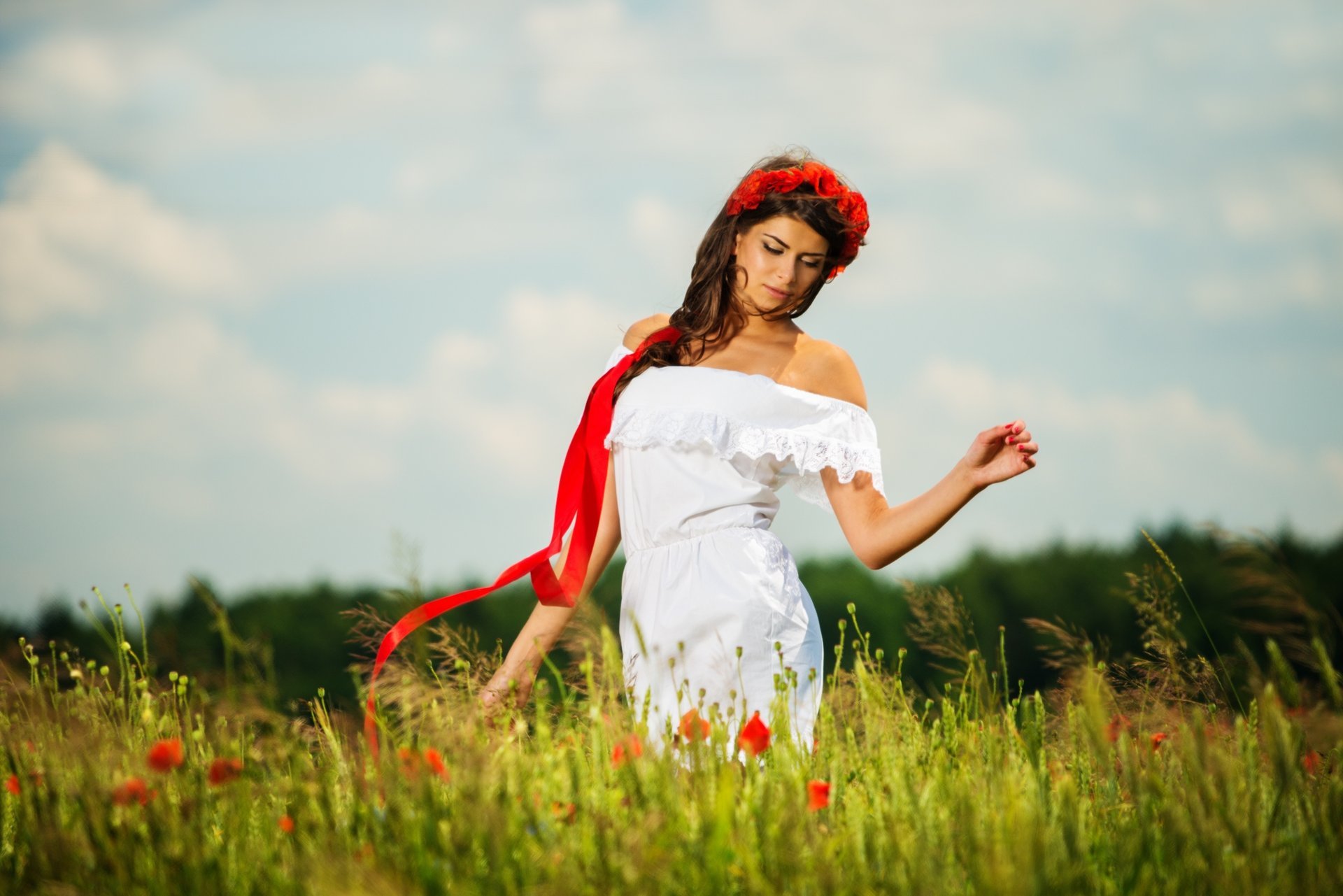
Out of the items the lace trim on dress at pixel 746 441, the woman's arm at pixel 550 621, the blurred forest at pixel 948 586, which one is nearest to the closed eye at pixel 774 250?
the lace trim on dress at pixel 746 441

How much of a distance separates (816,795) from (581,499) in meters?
1.49

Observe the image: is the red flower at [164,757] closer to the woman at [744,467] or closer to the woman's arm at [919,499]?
the woman at [744,467]

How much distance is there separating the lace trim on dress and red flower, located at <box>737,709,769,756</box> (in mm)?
1043

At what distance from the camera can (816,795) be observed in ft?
7.21

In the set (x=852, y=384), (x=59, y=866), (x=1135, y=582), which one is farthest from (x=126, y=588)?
(x=1135, y=582)

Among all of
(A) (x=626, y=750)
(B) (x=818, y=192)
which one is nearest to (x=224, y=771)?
(A) (x=626, y=750)

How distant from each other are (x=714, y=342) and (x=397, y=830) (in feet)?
6.26

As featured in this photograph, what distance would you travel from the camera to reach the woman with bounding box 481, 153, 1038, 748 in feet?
9.86

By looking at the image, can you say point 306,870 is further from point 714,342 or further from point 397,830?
point 714,342

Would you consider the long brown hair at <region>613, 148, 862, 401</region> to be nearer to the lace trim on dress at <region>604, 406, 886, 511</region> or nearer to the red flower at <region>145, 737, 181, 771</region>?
the lace trim on dress at <region>604, 406, 886, 511</region>

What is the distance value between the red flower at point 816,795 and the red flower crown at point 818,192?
182 centimetres

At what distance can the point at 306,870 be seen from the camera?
1796mm

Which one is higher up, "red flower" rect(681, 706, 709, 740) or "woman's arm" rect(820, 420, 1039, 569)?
"woman's arm" rect(820, 420, 1039, 569)

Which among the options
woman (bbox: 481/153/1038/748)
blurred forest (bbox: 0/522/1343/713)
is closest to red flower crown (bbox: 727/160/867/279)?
woman (bbox: 481/153/1038/748)
